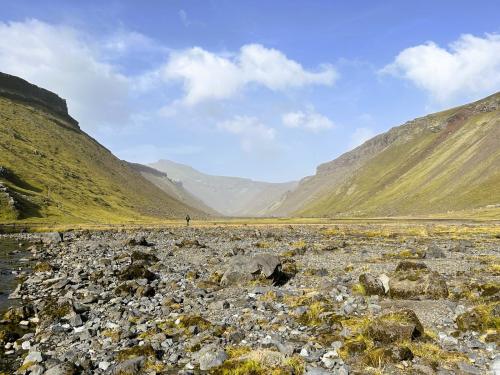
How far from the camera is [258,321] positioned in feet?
60.5

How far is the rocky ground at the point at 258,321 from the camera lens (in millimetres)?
14133

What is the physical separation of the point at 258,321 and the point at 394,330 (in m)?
5.77

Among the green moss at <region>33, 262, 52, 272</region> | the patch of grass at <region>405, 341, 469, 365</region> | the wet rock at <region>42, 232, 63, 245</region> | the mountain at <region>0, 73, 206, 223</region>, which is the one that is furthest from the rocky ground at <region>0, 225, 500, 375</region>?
the mountain at <region>0, 73, 206, 223</region>

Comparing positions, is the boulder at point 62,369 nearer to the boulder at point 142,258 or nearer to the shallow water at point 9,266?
the shallow water at point 9,266

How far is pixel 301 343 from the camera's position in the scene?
1590 centimetres

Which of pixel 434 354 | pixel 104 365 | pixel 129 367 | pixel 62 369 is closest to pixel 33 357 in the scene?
pixel 62 369

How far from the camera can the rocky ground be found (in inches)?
556

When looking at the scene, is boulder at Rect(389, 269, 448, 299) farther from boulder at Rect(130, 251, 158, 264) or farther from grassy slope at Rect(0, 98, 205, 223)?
grassy slope at Rect(0, 98, 205, 223)

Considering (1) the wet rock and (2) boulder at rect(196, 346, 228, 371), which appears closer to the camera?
(2) boulder at rect(196, 346, 228, 371)

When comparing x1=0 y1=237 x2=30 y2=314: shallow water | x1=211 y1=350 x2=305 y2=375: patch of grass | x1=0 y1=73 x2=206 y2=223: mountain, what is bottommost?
x1=211 y1=350 x2=305 y2=375: patch of grass

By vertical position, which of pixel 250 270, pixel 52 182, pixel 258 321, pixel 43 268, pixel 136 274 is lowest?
pixel 258 321

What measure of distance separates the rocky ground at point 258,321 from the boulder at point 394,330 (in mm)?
38

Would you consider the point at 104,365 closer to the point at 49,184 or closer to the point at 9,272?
the point at 9,272

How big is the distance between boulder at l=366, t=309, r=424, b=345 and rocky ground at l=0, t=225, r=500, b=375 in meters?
0.04
